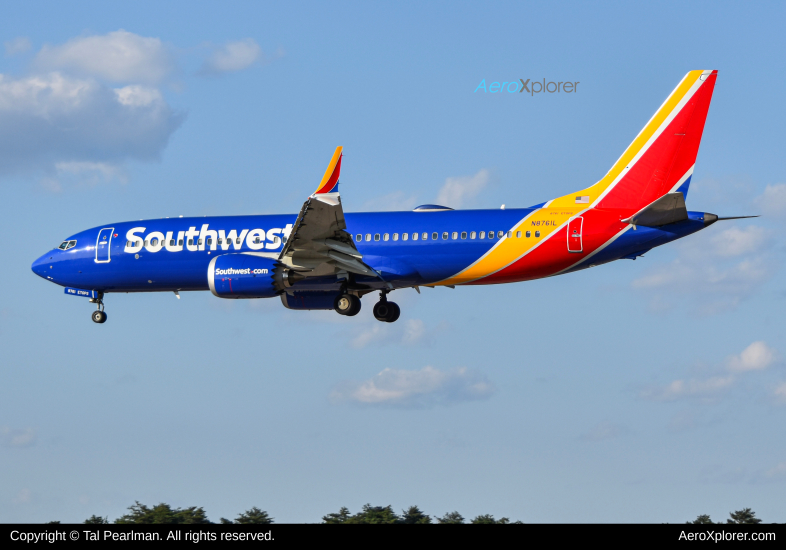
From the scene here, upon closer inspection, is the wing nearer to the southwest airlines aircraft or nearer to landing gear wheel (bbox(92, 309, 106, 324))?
the southwest airlines aircraft

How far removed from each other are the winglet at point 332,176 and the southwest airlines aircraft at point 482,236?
853mm

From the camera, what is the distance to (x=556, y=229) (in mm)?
35344

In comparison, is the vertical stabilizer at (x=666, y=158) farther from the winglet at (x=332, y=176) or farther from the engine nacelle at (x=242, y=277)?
the engine nacelle at (x=242, y=277)

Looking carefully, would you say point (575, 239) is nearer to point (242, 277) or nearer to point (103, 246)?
point (242, 277)

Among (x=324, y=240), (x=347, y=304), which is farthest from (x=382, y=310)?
(x=324, y=240)

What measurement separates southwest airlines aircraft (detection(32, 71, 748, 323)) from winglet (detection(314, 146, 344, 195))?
33.6 inches

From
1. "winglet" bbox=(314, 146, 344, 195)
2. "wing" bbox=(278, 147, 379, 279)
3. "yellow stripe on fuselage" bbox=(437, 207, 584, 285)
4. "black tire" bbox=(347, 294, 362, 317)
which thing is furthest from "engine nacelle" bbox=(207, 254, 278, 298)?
"yellow stripe on fuselage" bbox=(437, 207, 584, 285)

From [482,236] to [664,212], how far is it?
6.37 meters

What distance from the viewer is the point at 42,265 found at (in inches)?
1672

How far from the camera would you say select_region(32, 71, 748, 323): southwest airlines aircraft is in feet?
114
